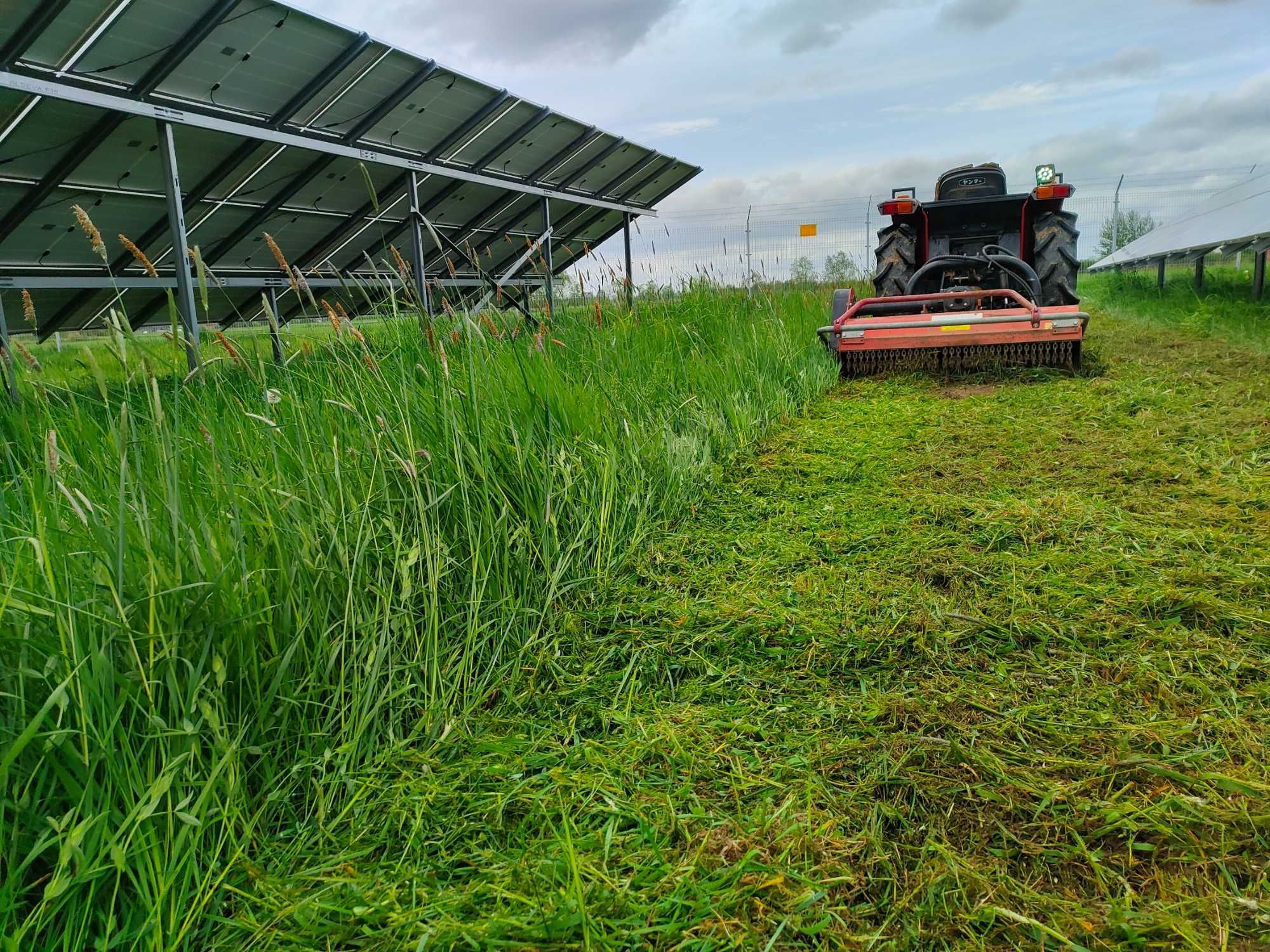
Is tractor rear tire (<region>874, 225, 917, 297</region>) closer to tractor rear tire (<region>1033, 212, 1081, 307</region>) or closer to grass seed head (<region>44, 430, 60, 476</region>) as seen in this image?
Answer: tractor rear tire (<region>1033, 212, 1081, 307</region>)

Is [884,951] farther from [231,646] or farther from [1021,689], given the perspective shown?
[231,646]

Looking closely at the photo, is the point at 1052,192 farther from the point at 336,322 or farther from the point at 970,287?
the point at 336,322

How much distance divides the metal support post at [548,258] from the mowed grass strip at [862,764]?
1.51 m

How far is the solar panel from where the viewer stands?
812 cm

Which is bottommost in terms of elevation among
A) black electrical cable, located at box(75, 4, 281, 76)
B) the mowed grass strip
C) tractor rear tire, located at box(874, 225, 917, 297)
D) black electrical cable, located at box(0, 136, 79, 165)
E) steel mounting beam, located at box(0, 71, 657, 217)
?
the mowed grass strip

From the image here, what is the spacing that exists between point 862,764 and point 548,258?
8.74 meters

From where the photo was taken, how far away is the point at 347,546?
1.58 meters

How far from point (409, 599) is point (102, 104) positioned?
4.51m

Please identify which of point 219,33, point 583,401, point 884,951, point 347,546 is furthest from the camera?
point 219,33

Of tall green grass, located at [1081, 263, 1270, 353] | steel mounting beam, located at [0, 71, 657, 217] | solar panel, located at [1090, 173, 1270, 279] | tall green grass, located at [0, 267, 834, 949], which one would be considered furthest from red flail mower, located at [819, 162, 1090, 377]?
steel mounting beam, located at [0, 71, 657, 217]

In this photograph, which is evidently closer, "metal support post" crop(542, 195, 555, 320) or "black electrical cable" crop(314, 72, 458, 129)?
"metal support post" crop(542, 195, 555, 320)

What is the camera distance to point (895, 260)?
258 inches

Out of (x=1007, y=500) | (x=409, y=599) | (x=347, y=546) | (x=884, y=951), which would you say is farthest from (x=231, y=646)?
(x=1007, y=500)

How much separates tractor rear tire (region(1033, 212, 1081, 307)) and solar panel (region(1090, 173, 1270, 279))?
2.36 metres
